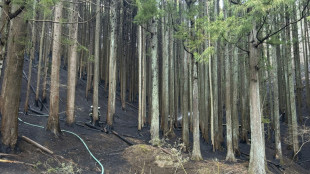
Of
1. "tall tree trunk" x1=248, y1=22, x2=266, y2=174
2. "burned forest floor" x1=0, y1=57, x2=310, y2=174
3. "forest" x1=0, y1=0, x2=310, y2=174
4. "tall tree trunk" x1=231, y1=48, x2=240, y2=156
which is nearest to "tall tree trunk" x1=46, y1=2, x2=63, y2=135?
"forest" x1=0, y1=0, x2=310, y2=174

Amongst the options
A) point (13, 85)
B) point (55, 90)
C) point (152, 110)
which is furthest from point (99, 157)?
point (13, 85)

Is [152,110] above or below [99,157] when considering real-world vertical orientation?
above

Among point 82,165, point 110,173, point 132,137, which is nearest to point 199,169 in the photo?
point 110,173

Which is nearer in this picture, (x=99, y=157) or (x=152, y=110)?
(x=99, y=157)

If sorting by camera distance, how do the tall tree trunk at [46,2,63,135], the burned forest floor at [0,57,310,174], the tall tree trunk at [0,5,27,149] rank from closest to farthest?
Result: the burned forest floor at [0,57,310,174], the tall tree trunk at [0,5,27,149], the tall tree trunk at [46,2,63,135]

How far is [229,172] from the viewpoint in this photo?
8.43 meters

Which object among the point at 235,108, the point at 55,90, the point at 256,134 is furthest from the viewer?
the point at 235,108

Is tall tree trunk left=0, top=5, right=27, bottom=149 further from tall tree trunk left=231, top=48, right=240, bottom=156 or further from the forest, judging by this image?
tall tree trunk left=231, top=48, right=240, bottom=156

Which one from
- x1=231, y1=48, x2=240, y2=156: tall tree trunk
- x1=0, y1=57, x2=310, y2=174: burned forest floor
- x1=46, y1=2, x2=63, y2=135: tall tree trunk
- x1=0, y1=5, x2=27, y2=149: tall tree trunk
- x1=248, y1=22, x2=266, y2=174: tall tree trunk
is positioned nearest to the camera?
x1=0, y1=57, x2=310, y2=174: burned forest floor

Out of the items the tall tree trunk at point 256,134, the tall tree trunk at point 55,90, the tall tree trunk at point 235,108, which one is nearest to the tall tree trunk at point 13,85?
the tall tree trunk at point 55,90

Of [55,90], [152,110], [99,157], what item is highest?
[55,90]

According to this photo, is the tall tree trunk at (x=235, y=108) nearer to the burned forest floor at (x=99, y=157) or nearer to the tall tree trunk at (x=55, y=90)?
the burned forest floor at (x=99, y=157)

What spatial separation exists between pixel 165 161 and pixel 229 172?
7.43ft

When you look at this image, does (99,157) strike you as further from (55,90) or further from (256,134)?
(256,134)
